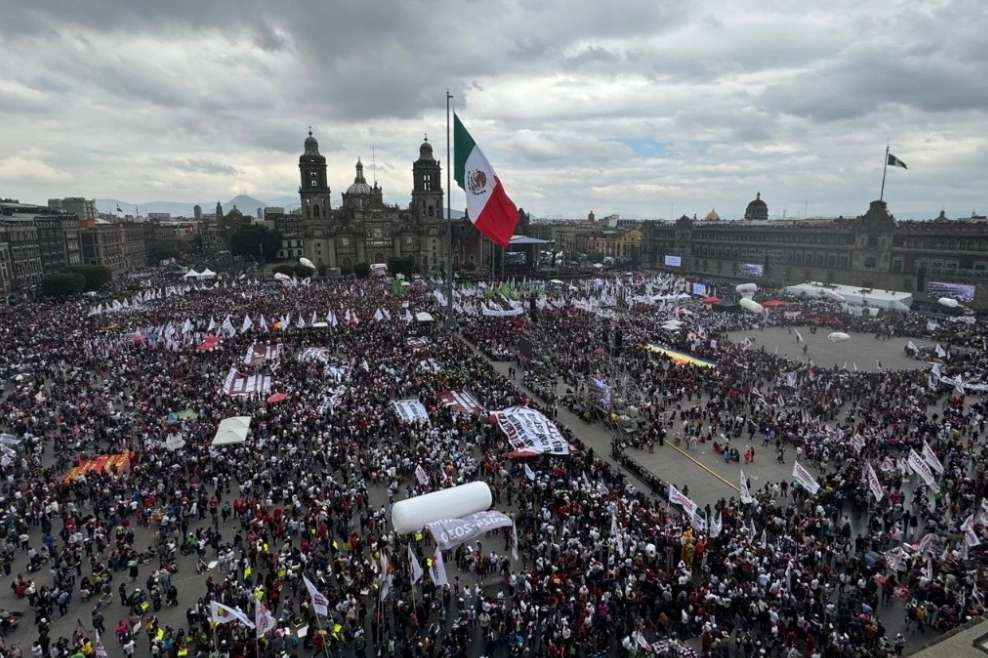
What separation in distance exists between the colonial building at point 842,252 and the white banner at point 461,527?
5759 cm

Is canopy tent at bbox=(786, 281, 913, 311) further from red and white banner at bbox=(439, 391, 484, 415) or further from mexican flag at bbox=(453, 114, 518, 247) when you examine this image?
red and white banner at bbox=(439, 391, 484, 415)

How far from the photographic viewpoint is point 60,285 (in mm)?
61812

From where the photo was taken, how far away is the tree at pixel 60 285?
61.8m

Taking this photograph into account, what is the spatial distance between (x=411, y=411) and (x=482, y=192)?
1028cm

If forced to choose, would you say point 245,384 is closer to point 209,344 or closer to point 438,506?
point 209,344

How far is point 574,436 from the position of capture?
25.0m

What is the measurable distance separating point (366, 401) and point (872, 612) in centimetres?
2023

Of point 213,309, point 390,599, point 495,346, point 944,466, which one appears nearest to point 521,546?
point 390,599

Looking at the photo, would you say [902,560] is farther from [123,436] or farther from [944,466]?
[123,436]

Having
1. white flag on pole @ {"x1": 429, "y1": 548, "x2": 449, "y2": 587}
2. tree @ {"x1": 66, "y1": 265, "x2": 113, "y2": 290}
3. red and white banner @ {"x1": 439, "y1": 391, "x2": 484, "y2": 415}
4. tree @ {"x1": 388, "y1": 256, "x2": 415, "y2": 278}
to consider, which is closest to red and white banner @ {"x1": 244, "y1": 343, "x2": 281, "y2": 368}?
red and white banner @ {"x1": 439, "y1": 391, "x2": 484, "y2": 415}

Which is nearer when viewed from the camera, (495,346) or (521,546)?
(521,546)

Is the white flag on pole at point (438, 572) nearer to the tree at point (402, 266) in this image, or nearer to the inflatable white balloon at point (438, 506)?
the inflatable white balloon at point (438, 506)

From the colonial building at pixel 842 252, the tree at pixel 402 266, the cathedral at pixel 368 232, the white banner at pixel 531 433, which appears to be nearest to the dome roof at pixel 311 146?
the cathedral at pixel 368 232

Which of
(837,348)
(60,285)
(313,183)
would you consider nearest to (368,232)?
(313,183)
